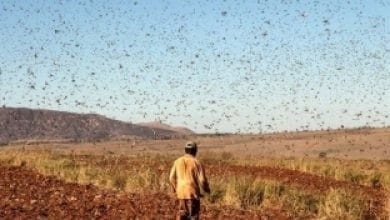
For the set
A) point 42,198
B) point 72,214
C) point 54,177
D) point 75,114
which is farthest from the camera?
point 75,114

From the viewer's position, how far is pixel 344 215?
56.3ft

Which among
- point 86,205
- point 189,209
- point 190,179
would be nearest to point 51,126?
point 86,205

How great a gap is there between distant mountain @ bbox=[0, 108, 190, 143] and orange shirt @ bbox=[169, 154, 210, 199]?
131141 millimetres

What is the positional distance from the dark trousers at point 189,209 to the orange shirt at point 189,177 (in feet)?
0.36

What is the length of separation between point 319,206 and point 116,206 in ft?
16.5

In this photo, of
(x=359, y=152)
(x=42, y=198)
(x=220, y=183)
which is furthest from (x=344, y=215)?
(x=359, y=152)

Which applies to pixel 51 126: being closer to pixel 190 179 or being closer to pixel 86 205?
pixel 86 205

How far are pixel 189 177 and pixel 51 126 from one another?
144546 mm

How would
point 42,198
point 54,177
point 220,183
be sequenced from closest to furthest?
point 42,198 → point 220,183 → point 54,177

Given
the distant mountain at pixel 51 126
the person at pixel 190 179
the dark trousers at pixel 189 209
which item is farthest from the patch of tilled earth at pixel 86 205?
the distant mountain at pixel 51 126

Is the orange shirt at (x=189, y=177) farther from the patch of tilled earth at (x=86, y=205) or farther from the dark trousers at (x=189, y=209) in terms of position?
the patch of tilled earth at (x=86, y=205)

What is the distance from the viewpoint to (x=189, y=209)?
12539 millimetres

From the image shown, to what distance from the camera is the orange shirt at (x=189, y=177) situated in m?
12.4

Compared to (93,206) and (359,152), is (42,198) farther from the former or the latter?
(359,152)
